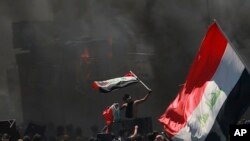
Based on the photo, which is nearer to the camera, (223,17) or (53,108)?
(223,17)

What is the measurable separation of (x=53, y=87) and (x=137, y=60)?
6.01 ft

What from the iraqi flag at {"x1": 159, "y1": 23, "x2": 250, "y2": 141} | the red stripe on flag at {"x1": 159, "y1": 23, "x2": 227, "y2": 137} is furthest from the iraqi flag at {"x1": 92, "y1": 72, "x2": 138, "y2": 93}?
the red stripe on flag at {"x1": 159, "y1": 23, "x2": 227, "y2": 137}

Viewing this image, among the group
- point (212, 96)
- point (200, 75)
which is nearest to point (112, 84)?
point (200, 75)

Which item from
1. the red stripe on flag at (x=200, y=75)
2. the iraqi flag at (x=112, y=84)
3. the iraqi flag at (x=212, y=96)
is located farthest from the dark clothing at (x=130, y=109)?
the red stripe on flag at (x=200, y=75)

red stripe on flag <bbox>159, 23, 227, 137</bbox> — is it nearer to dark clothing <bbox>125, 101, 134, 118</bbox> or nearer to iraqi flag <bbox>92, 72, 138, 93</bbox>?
iraqi flag <bbox>92, 72, 138, 93</bbox>

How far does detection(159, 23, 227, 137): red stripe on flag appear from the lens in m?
5.59

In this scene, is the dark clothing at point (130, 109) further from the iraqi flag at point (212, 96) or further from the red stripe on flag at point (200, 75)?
the red stripe on flag at point (200, 75)

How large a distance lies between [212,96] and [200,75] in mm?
260

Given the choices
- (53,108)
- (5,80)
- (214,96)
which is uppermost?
(5,80)

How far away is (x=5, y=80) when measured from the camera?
16297 mm

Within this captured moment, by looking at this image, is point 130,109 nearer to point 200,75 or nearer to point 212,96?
point 200,75

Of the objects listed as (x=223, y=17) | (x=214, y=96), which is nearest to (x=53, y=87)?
(x=223, y=17)

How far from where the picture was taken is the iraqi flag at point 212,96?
5.30 m

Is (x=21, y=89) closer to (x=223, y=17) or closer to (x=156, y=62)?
(x=156, y=62)
